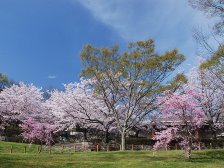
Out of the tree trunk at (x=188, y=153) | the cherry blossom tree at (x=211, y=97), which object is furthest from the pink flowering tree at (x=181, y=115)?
the cherry blossom tree at (x=211, y=97)

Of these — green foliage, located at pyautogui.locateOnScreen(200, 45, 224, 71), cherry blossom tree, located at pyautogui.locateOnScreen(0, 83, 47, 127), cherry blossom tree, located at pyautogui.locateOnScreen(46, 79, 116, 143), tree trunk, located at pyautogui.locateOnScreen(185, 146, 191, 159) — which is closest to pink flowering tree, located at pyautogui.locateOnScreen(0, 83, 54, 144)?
cherry blossom tree, located at pyautogui.locateOnScreen(0, 83, 47, 127)

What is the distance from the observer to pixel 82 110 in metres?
53.6

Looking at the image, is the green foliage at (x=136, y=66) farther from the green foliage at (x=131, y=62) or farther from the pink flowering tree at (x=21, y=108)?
the pink flowering tree at (x=21, y=108)

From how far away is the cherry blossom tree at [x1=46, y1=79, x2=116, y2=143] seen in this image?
2105 inches

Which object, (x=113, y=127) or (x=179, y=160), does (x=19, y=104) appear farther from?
(x=179, y=160)

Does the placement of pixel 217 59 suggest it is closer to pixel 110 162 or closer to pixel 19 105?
pixel 110 162

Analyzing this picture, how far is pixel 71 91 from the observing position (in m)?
57.2

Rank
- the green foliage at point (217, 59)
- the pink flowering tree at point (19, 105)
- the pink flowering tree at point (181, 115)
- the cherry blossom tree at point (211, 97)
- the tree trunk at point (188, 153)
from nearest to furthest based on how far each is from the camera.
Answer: the green foliage at point (217, 59)
the tree trunk at point (188, 153)
the pink flowering tree at point (181, 115)
the cherry blossom tree at point (211, 97)
the pink flowering tree at point (19, 105)

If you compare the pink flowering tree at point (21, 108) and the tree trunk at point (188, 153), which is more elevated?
the pink flowering tree at point (21, 108)

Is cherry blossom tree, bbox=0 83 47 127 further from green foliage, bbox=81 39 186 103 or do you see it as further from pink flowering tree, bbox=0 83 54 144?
green foliage, bbox=81 39 186 103

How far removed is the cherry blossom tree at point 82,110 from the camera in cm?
5347

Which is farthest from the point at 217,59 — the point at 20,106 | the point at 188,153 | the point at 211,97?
the point at 20,106

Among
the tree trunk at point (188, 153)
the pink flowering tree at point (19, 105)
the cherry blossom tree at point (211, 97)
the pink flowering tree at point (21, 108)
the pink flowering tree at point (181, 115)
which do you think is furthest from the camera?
the pink flowering tree at point (19, 105)

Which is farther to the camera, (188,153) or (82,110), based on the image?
(82,110)
